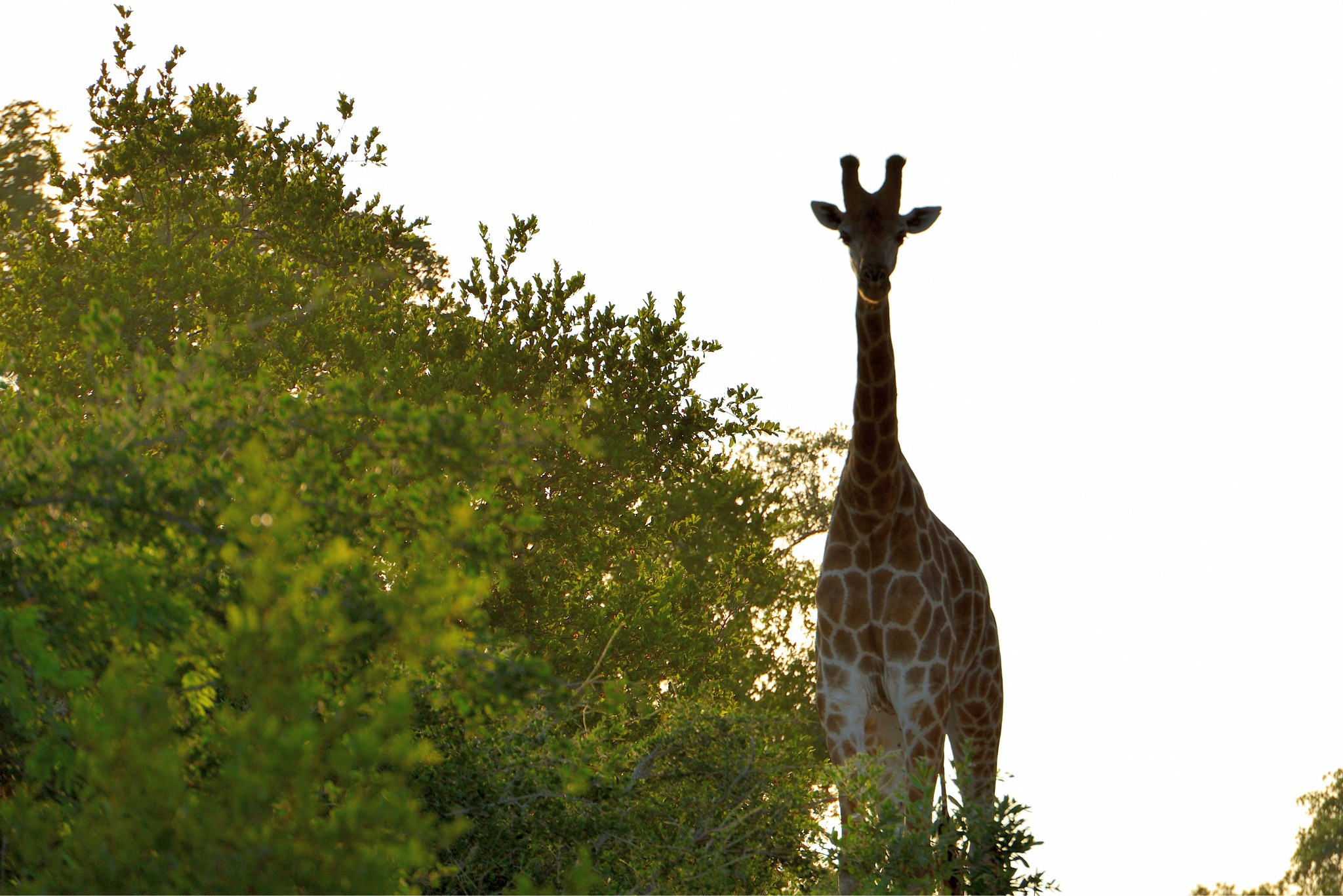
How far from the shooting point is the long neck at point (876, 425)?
37.0 ft

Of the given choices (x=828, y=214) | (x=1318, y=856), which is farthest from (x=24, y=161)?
(x=1318, y=856)

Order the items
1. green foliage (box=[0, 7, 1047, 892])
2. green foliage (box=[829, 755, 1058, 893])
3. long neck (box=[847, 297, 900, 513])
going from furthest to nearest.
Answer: long neck (box=[847, 297, 900, 513]), green foliage (box=[829, 755, 1058, 893]), green foliage (box=[0, 7, 1047, 892])

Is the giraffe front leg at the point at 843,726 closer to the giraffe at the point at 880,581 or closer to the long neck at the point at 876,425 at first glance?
the giraffe at the point at 880,581

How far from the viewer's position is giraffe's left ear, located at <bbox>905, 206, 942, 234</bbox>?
446 inches

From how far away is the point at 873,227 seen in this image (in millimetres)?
10938

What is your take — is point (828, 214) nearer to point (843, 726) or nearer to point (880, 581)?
point (880, 581)

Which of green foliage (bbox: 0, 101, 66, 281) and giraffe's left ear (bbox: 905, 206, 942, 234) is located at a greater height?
green foliage (bbox: 0, 101, 66, 281)

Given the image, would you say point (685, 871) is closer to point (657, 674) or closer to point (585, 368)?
point (657, 674)

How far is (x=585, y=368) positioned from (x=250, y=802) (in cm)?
1840

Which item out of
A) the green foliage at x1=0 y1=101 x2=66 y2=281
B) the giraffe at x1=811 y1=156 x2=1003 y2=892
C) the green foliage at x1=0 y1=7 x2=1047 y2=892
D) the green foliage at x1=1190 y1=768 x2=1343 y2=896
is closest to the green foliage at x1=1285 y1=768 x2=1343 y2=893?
the green foliage at x1=1190 y1=768 x2=1343 y2=896

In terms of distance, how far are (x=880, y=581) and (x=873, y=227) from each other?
2.90 m

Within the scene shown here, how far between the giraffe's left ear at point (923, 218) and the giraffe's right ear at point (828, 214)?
1.87 feet

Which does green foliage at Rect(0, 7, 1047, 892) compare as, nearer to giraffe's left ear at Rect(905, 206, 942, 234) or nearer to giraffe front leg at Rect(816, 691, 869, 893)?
giraffe front leg at Rect(816, 691, 869, 893)

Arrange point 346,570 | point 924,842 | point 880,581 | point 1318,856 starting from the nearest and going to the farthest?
point 346,570
point 924,842
point 880,581
point 1318,856
